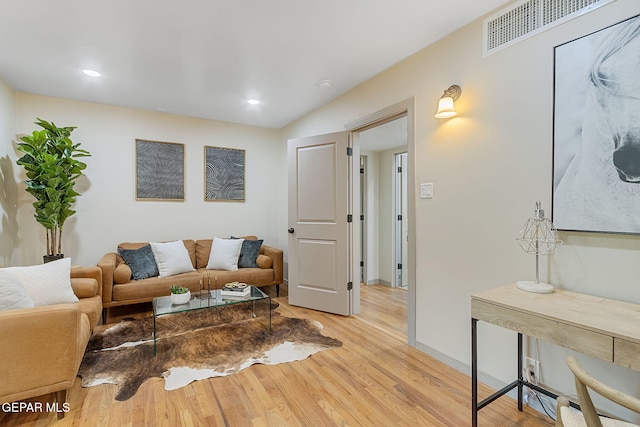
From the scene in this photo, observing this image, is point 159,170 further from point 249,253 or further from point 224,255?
point 249,253

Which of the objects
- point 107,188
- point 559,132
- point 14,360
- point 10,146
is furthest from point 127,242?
point 559,132

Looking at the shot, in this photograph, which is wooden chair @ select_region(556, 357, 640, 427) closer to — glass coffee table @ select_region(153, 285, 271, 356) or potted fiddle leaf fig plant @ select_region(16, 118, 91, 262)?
glass coffee table @ select_region(153, 285, 271, 356)

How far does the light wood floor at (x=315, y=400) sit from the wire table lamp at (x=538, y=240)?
29.6 inches

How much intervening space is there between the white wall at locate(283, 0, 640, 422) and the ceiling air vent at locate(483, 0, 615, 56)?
0.15ft

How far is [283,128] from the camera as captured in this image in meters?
4.91

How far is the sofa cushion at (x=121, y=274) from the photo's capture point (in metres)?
3.23

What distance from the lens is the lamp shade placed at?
7.07 feet

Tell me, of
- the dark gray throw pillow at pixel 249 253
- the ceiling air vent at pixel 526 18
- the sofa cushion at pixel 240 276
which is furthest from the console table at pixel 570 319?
the dark gray throw pillow at pixel 249 253

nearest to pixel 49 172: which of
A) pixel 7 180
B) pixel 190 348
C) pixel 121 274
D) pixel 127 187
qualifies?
pixel 7 180

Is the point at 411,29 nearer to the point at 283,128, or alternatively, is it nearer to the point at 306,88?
the point at 306,88

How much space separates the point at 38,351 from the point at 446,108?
9.37 ft

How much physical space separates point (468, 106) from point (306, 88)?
1743mm

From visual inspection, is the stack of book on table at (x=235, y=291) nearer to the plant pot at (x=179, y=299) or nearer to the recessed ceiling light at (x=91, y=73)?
the plant pot at (x=179, y=299)

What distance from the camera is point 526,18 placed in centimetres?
184
